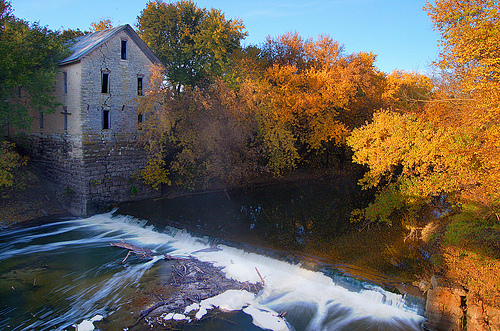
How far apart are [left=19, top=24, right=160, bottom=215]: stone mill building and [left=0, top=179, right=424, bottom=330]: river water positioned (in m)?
1.63

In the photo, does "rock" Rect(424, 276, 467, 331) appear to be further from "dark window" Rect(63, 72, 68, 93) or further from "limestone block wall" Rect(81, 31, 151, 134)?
"dark window" Rect(63, 72, 68, 93)

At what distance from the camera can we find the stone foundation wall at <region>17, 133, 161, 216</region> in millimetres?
16656

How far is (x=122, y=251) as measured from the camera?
12.5 metres

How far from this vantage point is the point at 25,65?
54.5 ft

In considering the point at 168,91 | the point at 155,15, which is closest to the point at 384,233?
the point at 168,91

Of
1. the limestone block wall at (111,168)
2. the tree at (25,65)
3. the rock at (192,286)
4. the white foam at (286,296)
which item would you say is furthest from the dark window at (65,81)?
the rock at (192,286)

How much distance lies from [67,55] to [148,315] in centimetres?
1574

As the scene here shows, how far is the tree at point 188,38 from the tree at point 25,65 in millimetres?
8064

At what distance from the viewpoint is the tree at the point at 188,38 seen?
23406 mm

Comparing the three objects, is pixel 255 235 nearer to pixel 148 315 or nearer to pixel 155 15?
pixel 148 315

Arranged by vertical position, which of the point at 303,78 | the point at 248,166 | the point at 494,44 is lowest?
the point at 248,166

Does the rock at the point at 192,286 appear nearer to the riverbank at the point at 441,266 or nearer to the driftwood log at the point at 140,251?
the driftwood log at the point at 140,251

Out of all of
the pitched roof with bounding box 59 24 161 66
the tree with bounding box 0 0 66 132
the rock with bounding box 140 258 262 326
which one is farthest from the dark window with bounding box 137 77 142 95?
the rock with bounding box 140 258 262 326

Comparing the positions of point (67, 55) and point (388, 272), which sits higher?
point (67, 55)
